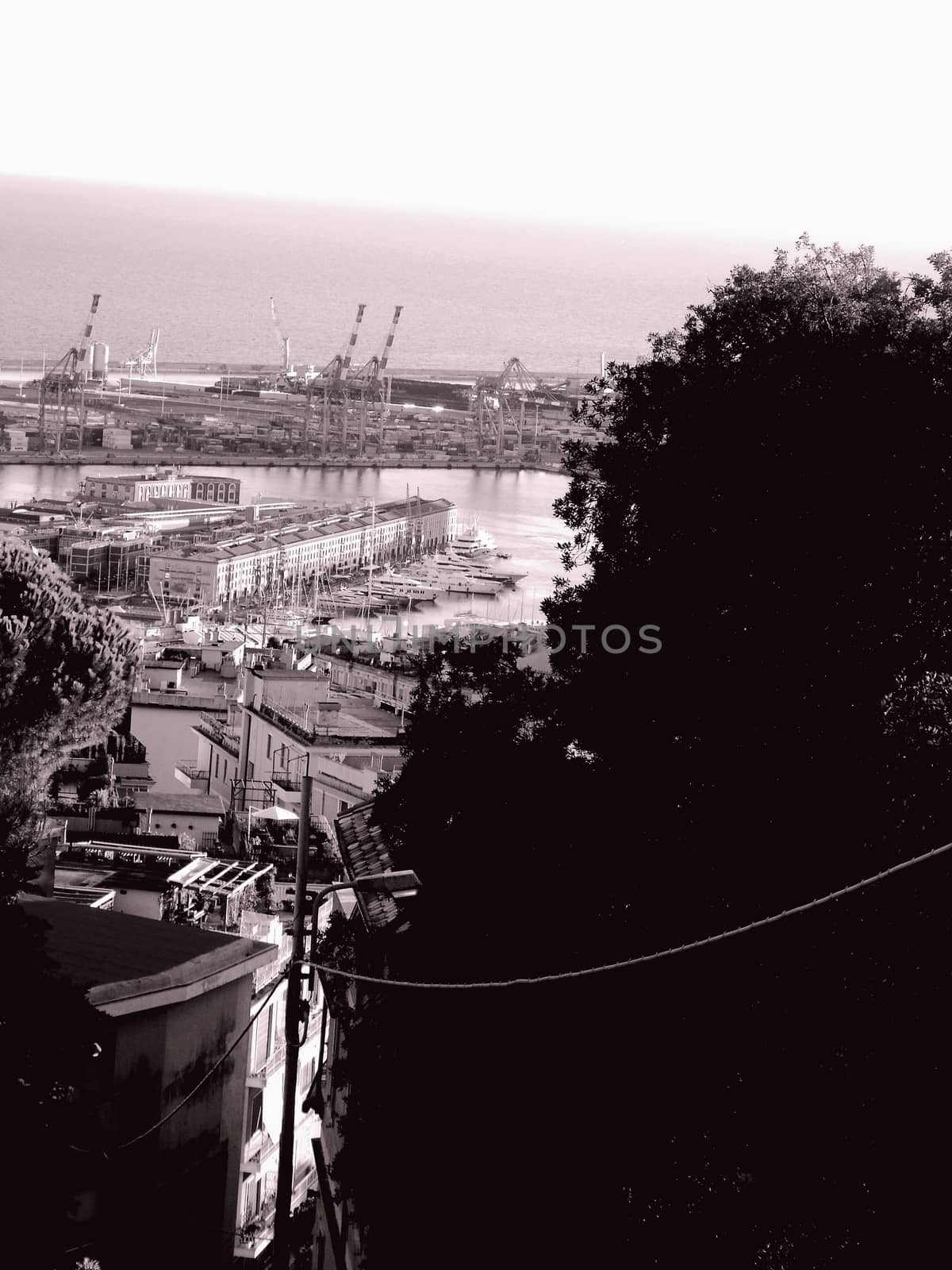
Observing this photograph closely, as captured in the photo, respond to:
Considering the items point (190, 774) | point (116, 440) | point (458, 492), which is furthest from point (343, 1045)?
point (116, 440)

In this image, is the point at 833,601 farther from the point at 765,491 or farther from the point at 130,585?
the point at 130,585

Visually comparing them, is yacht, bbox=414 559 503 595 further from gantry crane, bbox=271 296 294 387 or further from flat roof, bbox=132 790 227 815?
gantry crane, bbox=271 296 294 387

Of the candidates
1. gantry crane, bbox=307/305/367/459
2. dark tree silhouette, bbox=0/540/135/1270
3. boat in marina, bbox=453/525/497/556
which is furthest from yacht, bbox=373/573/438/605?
dark tree silhouette, bbox=0/540/135/1270

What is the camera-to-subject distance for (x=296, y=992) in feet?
6.20

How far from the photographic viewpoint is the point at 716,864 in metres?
2.28

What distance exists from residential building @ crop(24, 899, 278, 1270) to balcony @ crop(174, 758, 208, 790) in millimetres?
3413

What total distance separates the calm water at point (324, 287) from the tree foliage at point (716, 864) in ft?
129

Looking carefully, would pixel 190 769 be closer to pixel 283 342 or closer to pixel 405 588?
pixel 405 588

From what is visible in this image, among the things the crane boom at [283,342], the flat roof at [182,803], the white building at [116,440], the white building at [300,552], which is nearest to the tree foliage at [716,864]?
the flat roof at [182,803]

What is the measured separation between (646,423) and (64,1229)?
1.65 meters

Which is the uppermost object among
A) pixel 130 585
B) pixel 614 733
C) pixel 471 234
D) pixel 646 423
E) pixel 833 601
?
pixel 471 234

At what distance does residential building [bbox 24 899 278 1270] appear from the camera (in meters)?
2.80

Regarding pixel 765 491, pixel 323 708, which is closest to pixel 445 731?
pixel 765 491

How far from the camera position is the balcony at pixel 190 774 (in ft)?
22.1
